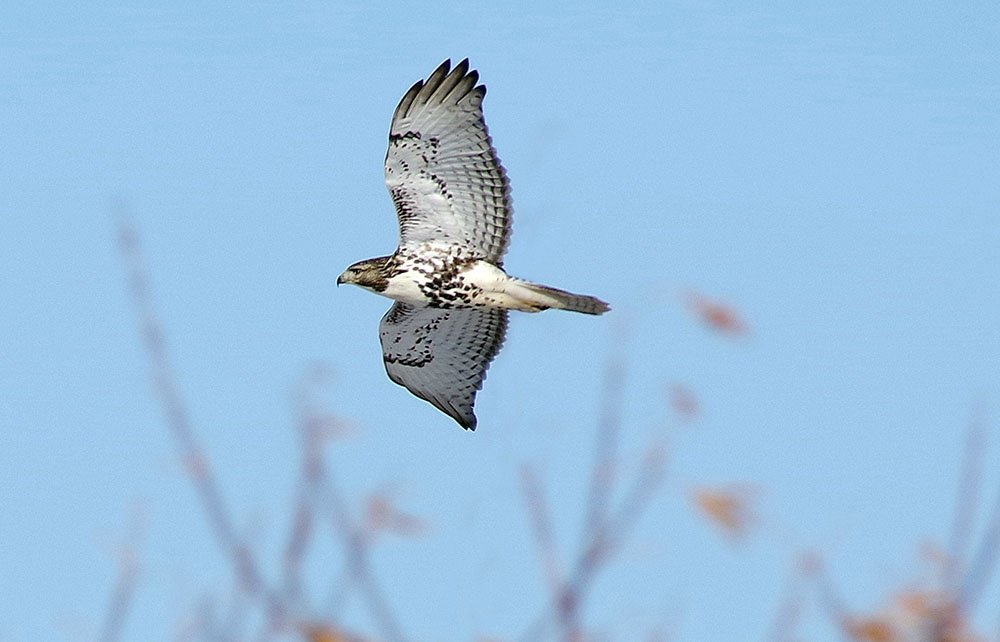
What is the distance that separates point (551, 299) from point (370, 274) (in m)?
1.16

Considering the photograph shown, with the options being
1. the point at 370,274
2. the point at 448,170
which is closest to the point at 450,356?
the point at 370,274

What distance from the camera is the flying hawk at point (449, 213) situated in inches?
308

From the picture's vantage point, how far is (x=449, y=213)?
8.20 m

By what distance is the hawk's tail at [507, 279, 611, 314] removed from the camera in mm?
7570

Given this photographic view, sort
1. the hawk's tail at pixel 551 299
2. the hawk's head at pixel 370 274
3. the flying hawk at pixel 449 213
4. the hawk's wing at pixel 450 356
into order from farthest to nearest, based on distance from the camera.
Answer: the hawk's wing at pixel 450 356 < the hawk's head at pixel 370 274 < the flying hawk at pixel 449 213 < the hawk's tail at pixel 551 299

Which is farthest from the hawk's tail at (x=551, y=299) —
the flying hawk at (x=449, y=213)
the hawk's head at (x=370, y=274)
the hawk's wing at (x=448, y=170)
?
the hawk's head at (x=370, y=274)

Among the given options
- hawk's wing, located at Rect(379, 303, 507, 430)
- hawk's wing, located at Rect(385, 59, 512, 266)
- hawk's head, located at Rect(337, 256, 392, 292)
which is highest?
hawk's wing, located at Rect(385, 59, 512, 266)

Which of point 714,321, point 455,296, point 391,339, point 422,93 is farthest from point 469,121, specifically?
point 714,321

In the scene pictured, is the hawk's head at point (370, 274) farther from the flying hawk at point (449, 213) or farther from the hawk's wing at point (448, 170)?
the hawk's wing at point (448, 170)

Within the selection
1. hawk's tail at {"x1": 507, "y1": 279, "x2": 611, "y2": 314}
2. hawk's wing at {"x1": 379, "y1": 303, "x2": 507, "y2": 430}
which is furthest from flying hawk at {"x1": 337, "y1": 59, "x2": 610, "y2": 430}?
hawk's wing at {"x1": 379, "y1": 303, "x2": 507, "y2": 430}

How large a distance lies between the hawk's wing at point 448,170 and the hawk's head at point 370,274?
207mm

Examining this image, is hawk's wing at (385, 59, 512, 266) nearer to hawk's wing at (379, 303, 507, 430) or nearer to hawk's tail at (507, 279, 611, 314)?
hawk's tail at (507, 279, 611, 314)

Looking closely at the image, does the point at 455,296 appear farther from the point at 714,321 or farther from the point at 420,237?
the point at 714,321

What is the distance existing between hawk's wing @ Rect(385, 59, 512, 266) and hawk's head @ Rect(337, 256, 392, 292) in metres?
0.21
